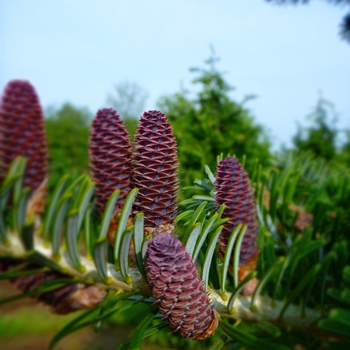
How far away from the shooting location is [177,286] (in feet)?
1.08

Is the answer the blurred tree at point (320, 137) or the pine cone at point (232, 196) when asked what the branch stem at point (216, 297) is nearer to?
the pine cone at point (232, 196)

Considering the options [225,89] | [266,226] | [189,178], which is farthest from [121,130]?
[225,89]

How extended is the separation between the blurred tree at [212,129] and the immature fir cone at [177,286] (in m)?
0.89

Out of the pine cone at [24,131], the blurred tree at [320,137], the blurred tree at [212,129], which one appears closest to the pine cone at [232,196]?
the pine cone at [24,131]

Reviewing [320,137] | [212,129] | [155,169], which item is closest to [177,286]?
[155,169]

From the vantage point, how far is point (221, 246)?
44 centimetres

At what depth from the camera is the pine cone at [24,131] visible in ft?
1.00

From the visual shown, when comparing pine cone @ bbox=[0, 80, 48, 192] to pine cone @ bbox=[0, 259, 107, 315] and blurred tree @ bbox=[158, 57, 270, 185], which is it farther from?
blurred tree @ bbox=[158, 57, 270, 185]

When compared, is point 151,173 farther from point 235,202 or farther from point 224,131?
point 224,131

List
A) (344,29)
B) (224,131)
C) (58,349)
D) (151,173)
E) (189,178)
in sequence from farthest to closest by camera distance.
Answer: (344,29), (58,349), (224,131), (189,178), (151,173)

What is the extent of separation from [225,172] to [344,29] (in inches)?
209

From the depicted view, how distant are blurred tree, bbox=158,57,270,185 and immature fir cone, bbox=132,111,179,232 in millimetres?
872

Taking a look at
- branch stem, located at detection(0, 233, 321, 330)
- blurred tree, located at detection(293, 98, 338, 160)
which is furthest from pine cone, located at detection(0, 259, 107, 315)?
blurred tree, located at detection(293, 98, 338, 160)

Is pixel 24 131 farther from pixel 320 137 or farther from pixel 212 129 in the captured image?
pixel 320 137
